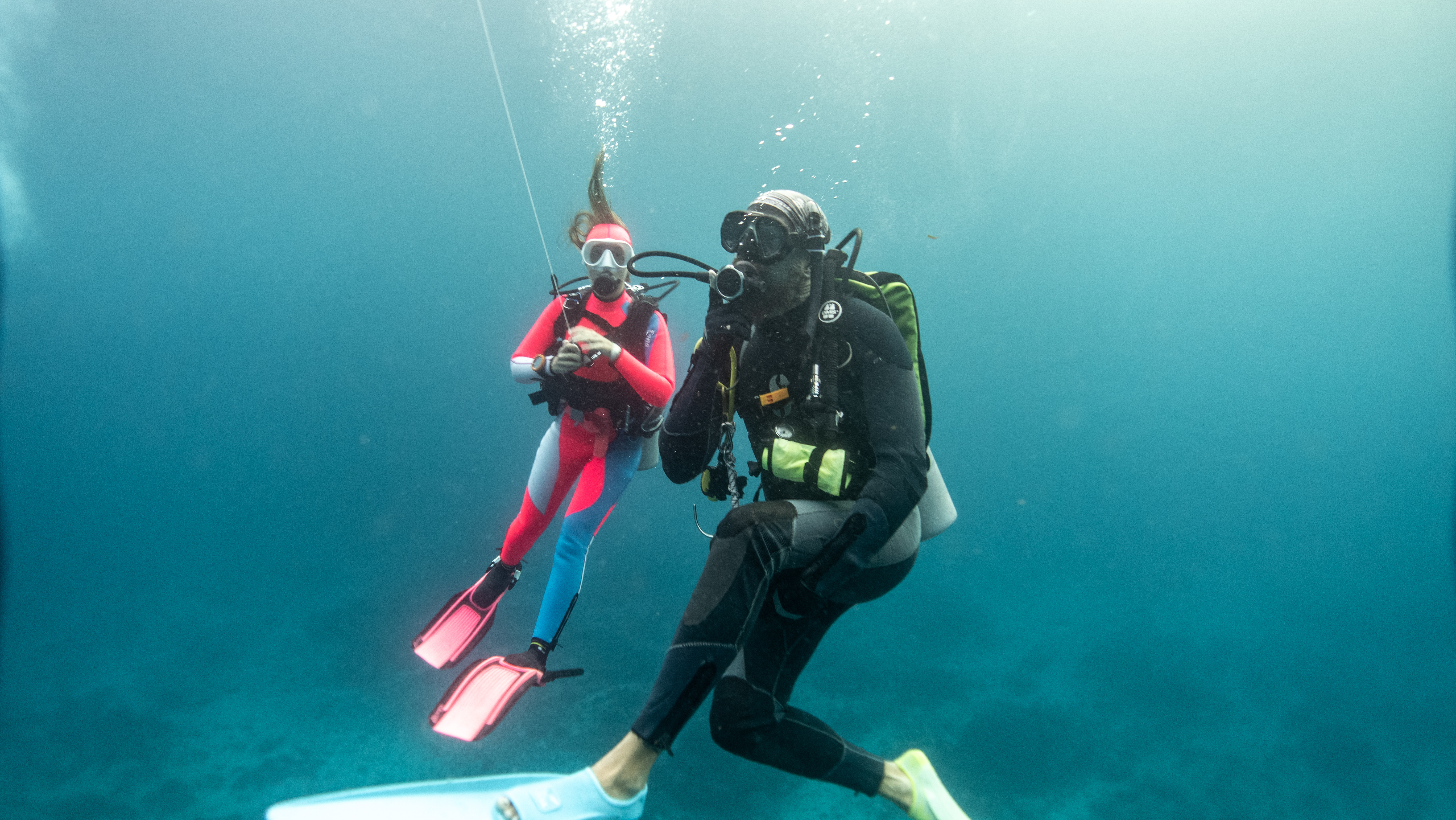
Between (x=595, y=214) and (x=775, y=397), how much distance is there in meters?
2.46

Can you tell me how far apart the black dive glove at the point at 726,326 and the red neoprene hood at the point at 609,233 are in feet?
6.07

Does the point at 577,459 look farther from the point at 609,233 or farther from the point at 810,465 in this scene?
the point at 810,465

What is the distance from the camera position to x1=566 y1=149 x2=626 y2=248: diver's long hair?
3.77 meters

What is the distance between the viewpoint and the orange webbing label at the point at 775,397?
6.84 feet

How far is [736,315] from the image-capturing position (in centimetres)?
195

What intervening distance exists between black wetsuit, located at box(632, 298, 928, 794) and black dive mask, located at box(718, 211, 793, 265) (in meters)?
0.23

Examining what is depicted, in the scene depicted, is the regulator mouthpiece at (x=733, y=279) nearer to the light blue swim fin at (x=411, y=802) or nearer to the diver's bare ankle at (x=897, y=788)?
the light blue swim fin at (x=411, y=802)

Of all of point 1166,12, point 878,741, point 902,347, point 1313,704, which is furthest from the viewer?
point 1166,12

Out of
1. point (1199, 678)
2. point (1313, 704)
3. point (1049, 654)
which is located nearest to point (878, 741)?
point (1049, 654)

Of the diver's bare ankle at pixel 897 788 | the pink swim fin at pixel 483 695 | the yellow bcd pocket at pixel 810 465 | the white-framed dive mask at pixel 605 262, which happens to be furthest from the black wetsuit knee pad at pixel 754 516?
the white-framed dive mask at pixel 605 262

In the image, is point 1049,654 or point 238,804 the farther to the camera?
point 1049,654

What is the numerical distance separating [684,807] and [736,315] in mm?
4162

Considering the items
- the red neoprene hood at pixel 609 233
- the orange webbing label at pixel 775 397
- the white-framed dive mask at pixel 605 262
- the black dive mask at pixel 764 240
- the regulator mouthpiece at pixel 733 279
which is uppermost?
the red neoprene hood at pixel 609 233

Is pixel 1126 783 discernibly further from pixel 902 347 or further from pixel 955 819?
pixel 902 347
